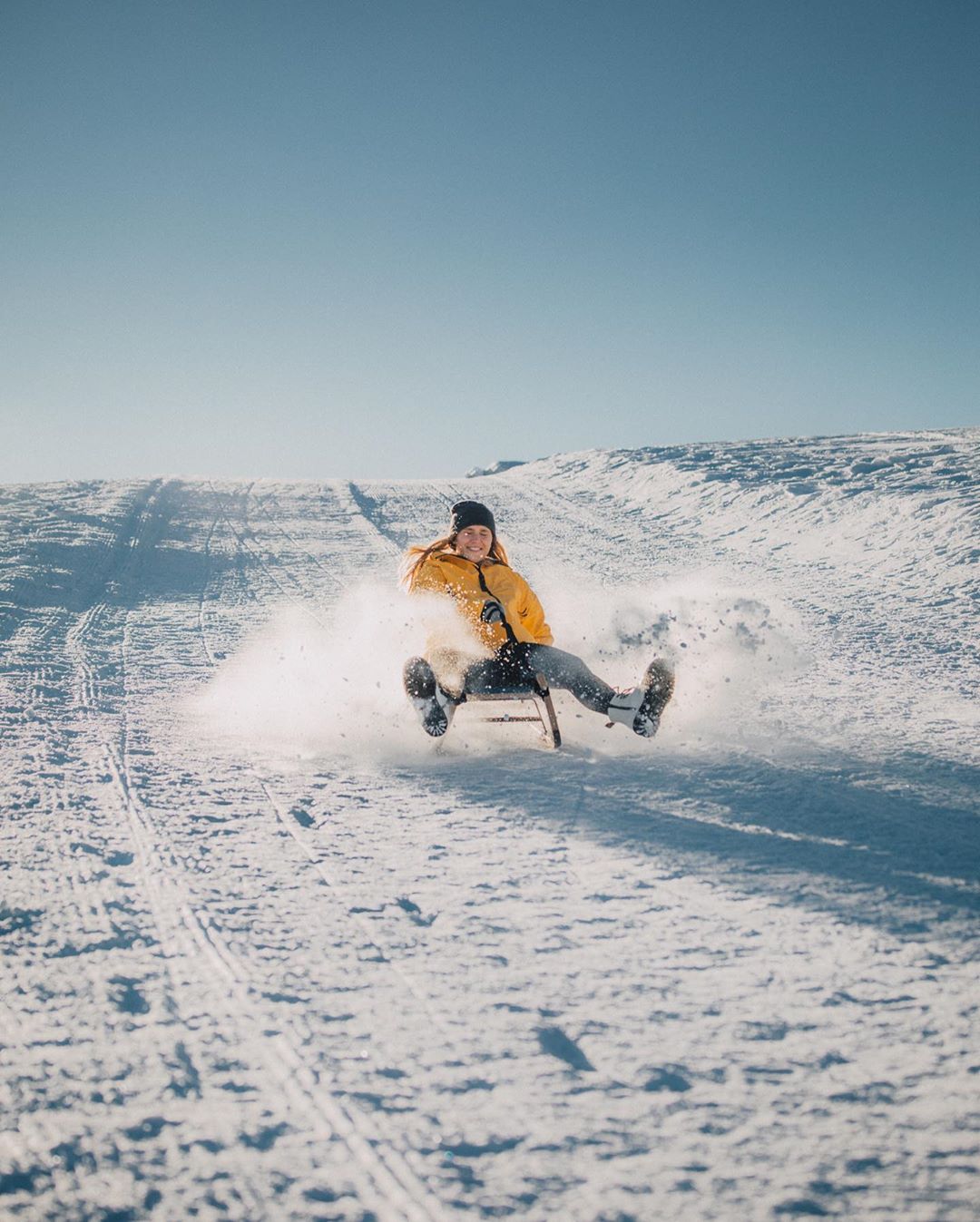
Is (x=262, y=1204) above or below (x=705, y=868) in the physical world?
below

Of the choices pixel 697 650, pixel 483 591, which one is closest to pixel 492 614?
pixel 483 591

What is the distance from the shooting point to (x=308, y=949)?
6.47 ft

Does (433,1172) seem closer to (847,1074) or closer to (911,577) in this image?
(847,1074)

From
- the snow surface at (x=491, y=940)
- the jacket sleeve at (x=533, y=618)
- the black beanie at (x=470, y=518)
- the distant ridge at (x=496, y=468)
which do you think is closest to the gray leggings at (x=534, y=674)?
the snow surface at (x=491, y=940)

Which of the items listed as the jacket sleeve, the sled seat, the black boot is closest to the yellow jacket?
the jacket sleeve

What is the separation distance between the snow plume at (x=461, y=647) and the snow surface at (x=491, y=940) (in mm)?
33

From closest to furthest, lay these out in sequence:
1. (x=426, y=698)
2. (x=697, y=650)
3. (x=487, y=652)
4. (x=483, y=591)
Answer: (x=426, y=698), (x=487, y=652), (x=483, y=591), (x=697, y=650)

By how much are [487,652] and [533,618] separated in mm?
566

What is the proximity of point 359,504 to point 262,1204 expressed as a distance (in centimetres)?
1389

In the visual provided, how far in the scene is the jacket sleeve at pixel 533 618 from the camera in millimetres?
4262

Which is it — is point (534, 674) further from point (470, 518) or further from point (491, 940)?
point (491, 940)

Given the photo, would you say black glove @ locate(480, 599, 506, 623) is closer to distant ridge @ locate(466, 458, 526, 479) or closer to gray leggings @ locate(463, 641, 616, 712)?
gray leggings @ locate(463, 641, 616, 712)

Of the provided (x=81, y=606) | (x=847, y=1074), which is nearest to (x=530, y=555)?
(x=81, y=606)

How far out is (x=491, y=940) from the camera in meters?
1.99
